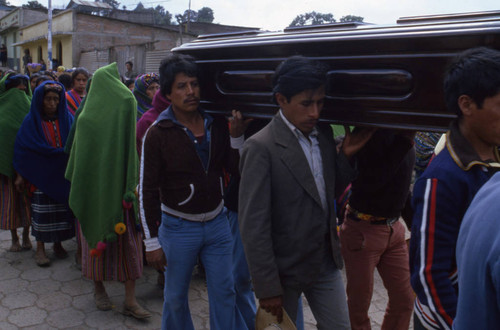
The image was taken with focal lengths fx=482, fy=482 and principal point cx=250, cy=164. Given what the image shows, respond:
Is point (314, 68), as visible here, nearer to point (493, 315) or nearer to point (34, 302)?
point (493, 315)

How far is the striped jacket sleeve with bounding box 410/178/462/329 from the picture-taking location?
150cm

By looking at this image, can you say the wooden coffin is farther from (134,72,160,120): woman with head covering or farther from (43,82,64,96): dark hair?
(43,82,64,96): dark hair

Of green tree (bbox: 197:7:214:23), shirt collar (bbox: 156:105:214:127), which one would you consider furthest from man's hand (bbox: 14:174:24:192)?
green tree (bbox: 197:7:214:23)

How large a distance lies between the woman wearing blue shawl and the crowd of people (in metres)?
0.05

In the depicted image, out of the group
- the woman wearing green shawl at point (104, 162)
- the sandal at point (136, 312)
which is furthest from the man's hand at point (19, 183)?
the sandal at point (136, 312)

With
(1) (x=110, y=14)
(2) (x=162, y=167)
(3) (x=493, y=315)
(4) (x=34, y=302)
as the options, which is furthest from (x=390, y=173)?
(1) (x=110, y=14)

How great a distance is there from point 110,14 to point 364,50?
144ft

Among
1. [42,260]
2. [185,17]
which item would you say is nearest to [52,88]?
[42,260]

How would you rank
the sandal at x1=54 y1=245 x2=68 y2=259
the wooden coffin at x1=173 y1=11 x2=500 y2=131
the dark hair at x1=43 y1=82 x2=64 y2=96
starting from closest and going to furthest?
the wooden coffin at x1=173 y1=11 x2=500 y2=131
the dark hair at x1=43 y1=82 x2=64 y2=96
the sandal at x1=54 y1=245 x2=68 y2=259

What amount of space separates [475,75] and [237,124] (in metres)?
1.28

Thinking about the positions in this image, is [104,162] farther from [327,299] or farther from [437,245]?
[437,245]

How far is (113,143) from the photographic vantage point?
10.9 ft

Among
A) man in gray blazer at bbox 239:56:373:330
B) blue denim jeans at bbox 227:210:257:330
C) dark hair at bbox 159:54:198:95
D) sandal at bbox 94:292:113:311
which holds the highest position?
dark hair at bbox 159:54:198:95

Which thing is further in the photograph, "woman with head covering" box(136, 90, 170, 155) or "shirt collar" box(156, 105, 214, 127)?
"woman with head covering" box(136, 90, 170, 155)
